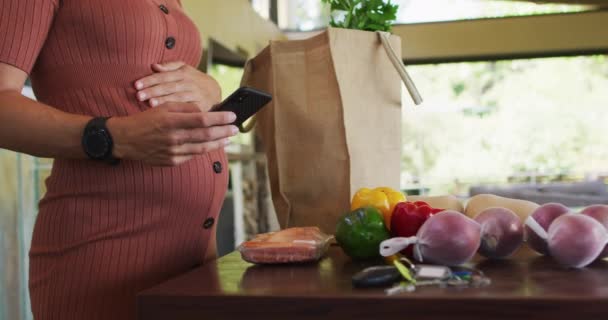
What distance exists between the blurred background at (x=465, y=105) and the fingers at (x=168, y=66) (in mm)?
518

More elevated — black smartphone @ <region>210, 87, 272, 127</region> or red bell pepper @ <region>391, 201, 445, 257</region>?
black smartphone @ <region>210, 87, 272, 127</region>

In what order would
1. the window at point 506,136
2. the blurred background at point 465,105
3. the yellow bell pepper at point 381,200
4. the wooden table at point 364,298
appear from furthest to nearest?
the window at point 506,136 → the blurred background at point 465,105 → the yellow bell pepper at point 381,200 → the wooden table at point 364,298

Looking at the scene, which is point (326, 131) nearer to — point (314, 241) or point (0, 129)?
point (314, 241)

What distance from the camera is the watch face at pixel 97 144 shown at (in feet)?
2.22

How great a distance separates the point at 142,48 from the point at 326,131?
1.67 ft

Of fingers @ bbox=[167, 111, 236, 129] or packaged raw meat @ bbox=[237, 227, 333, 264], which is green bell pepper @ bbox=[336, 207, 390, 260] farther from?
fingers @ bbox=[167, 111, 236, 129]

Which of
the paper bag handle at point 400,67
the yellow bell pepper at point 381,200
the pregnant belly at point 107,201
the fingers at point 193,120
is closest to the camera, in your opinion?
the fingers at point 193,120

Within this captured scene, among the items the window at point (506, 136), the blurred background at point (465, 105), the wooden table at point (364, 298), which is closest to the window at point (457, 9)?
the blurred background at point (465, 105)

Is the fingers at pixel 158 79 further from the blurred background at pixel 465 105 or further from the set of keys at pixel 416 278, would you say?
the blurred background at pixel 465 105

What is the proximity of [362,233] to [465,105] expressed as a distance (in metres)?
7.82

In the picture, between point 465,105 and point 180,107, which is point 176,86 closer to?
point 180,107

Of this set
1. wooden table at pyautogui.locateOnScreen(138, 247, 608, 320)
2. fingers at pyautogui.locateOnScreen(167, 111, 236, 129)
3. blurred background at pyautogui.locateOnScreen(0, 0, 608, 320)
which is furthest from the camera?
blurred background at pyautogui.locateOnScreen(0, 0, 608, 320)

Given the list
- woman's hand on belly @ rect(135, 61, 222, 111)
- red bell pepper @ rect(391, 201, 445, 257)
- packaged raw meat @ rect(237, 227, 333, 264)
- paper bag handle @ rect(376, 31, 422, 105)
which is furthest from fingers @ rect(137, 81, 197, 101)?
paper bag handle @ rect(376, 31, 422, 105)

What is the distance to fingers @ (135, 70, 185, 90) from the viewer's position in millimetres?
785
